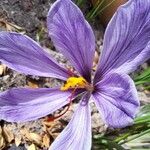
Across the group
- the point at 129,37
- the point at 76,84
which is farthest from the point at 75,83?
the point at 129,37

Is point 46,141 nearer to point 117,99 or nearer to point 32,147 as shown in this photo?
point 32,147

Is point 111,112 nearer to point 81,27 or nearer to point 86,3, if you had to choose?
point 81,27

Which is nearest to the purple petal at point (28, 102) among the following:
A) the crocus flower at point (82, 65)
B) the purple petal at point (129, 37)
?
the crocus flower at point (82, 65)

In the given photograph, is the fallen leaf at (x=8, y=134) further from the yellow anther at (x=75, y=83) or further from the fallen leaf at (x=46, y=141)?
the yellow anther at (x=75, y=83)

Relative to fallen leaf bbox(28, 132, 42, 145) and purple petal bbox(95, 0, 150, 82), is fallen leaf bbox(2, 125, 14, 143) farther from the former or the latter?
purple petal bbox(95, 0, 150, 82)

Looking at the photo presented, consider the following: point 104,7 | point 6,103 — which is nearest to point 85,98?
point 6,103

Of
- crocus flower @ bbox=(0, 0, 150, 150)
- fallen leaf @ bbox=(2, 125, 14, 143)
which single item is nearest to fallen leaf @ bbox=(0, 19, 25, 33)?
fallen leaf @ bbox=(2, 125, 14, 143)
